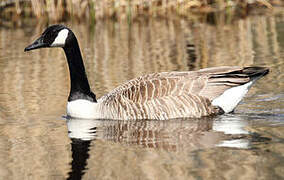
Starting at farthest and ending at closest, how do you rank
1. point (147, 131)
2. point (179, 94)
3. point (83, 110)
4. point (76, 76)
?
point (76, 76) < point (83, 110) < point (179, 94) < point (147, 131)

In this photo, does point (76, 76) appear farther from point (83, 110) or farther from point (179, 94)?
point (179, 94)

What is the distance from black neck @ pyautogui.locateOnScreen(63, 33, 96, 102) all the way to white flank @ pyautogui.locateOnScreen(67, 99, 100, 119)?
133mm

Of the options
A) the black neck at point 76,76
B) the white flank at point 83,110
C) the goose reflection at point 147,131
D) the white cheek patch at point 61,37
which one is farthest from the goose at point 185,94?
the white cheek patch at point 61,37

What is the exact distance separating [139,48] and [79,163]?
10.1 meters

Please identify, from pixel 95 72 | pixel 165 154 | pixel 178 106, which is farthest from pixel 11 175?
pixel 95 72

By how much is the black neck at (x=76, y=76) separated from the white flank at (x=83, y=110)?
0.13 m

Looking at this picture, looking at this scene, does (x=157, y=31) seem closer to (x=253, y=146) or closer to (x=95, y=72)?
(x=95, y=72)

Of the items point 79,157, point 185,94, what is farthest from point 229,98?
point 79,157

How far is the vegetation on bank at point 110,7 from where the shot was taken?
72.1 feet

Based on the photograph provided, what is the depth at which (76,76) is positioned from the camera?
378 inches

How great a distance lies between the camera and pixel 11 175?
636 cm

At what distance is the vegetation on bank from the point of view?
22.0m

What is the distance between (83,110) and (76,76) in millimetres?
577

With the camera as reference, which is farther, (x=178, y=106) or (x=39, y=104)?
(x=39, y=104)
